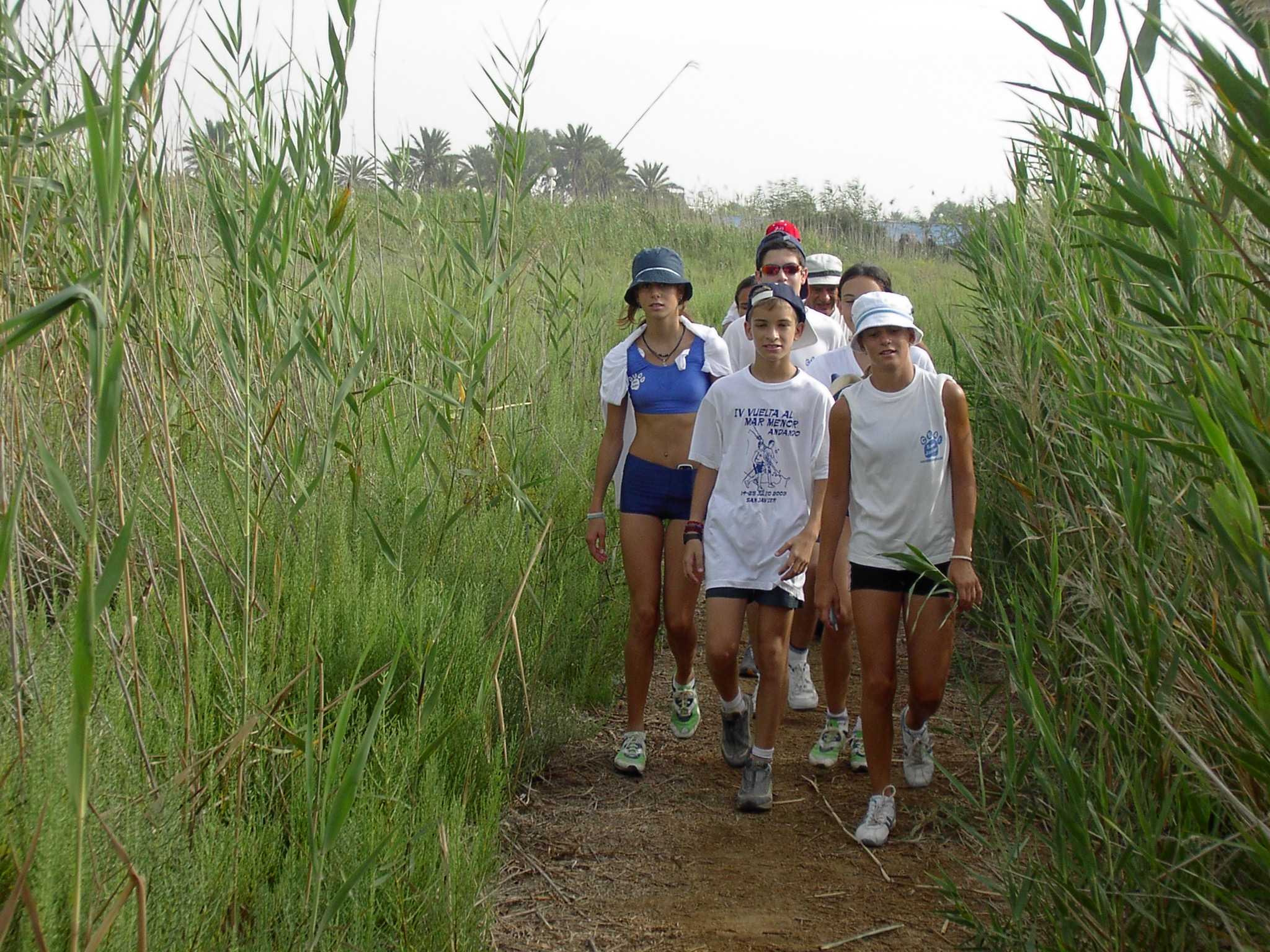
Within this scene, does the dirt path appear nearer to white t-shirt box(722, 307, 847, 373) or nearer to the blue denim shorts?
the blue denim shorts

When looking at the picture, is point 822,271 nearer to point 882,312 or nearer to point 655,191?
point 882,312

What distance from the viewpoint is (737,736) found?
4250 mm

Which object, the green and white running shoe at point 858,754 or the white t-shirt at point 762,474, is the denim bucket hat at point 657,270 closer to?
the white t-shirt at point 762,474

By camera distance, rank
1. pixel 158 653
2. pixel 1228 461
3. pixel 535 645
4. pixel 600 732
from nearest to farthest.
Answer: pixel 1228 461 < pixel 158 653 < pixel 535 645 < pixel 600 732

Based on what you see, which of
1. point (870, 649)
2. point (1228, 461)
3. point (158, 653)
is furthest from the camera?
point (870, 649)

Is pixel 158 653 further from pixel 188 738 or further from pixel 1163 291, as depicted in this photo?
pixel 1163 291

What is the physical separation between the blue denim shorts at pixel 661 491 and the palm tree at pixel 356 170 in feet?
4.68

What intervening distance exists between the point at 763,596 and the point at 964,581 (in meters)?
0.68

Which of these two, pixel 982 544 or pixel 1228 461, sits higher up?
pixel 1228 461

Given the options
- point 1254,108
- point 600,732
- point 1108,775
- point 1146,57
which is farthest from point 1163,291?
point 600,732

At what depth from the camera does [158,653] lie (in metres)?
2.79

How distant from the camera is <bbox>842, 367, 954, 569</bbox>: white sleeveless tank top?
3.71 meters

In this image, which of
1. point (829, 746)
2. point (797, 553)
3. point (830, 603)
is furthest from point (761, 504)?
point (829, 746)

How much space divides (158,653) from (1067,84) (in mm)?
2457
